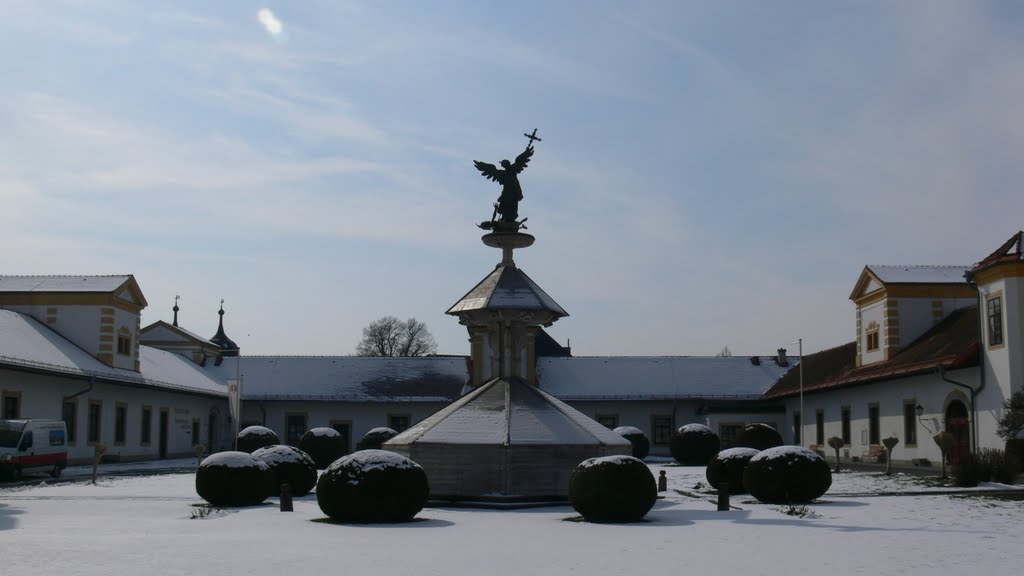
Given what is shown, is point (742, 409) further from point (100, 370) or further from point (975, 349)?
point (100, 370)

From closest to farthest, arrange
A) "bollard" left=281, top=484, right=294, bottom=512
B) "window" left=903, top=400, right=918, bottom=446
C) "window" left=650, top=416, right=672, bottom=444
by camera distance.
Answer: "bollard" left=281, top=484, right=294, bottom=512 < "window" left=903, top=400, right=918, bottom=446 < "window" left=650, top=416, right=672, bottom=444

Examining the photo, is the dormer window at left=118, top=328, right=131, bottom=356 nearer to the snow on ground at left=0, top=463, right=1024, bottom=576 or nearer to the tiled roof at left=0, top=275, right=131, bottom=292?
the tiled roof at left=0, top=275, right=131, bottom=292

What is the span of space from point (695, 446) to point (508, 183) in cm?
1730

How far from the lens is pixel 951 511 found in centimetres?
1802

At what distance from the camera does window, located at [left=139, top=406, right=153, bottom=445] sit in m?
42.0

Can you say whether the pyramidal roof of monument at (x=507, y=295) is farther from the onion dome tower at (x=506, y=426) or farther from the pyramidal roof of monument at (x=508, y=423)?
the pyramidal roof of monument at (x=508, y=423)

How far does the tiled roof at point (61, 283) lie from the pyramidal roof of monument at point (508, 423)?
23686mm

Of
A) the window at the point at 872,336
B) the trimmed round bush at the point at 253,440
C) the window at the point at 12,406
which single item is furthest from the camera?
the window at the point at 872,336

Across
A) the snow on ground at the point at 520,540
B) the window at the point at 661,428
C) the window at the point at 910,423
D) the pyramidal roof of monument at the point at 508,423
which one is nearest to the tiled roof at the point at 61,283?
the snow on ground at the point at 520,540

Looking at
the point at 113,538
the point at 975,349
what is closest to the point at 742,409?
the point at 975,349

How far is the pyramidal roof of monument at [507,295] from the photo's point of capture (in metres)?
22.7

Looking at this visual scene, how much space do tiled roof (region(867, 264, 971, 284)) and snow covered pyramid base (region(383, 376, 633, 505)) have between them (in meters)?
20.2

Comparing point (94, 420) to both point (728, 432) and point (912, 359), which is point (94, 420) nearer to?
point (728, 432)

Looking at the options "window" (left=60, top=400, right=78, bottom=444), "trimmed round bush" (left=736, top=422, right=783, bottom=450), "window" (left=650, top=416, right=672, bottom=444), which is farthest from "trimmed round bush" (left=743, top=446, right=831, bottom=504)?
"window" (left=650, top=416, right=672, bottom=444)
